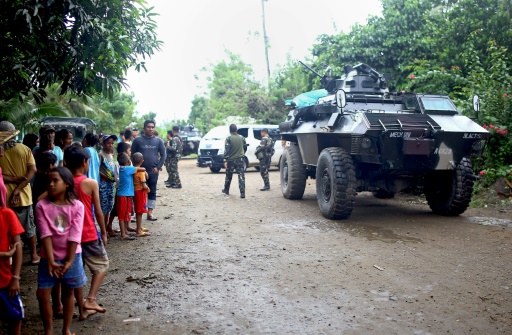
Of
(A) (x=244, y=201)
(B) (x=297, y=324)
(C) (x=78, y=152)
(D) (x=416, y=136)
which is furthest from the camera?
(A) (x=244, y=201)

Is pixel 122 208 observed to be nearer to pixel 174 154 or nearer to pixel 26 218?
pixel 26 218

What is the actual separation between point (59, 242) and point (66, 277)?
10.0 inches

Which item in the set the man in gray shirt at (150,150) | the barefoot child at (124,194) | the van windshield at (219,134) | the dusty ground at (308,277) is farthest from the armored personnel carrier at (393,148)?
the van windshield at (219,134)

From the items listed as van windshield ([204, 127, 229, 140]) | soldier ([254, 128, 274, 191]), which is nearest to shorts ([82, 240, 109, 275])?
Answer: soldier ([254, 128, 274, 191])

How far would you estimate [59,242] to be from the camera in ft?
11.8

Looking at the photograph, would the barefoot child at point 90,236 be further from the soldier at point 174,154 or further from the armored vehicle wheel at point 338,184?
the soldier at point 174,154

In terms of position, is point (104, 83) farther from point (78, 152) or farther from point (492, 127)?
point (492, 127)

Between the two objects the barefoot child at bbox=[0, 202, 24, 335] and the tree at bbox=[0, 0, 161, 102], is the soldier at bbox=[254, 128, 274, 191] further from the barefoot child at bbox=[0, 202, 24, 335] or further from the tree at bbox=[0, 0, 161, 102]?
the barefoot child at bbox=[0, 202, 24, 335]

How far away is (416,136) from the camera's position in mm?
7844

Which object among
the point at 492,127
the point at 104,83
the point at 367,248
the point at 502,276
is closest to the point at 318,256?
the point at 367,248

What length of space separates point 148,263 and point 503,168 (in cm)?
749

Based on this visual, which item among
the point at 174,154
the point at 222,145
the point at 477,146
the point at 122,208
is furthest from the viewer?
the point at 222,145

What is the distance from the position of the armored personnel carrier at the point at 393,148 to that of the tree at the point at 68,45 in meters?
3.52

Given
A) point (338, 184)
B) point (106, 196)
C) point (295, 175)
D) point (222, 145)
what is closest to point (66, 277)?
point (106, 196)
